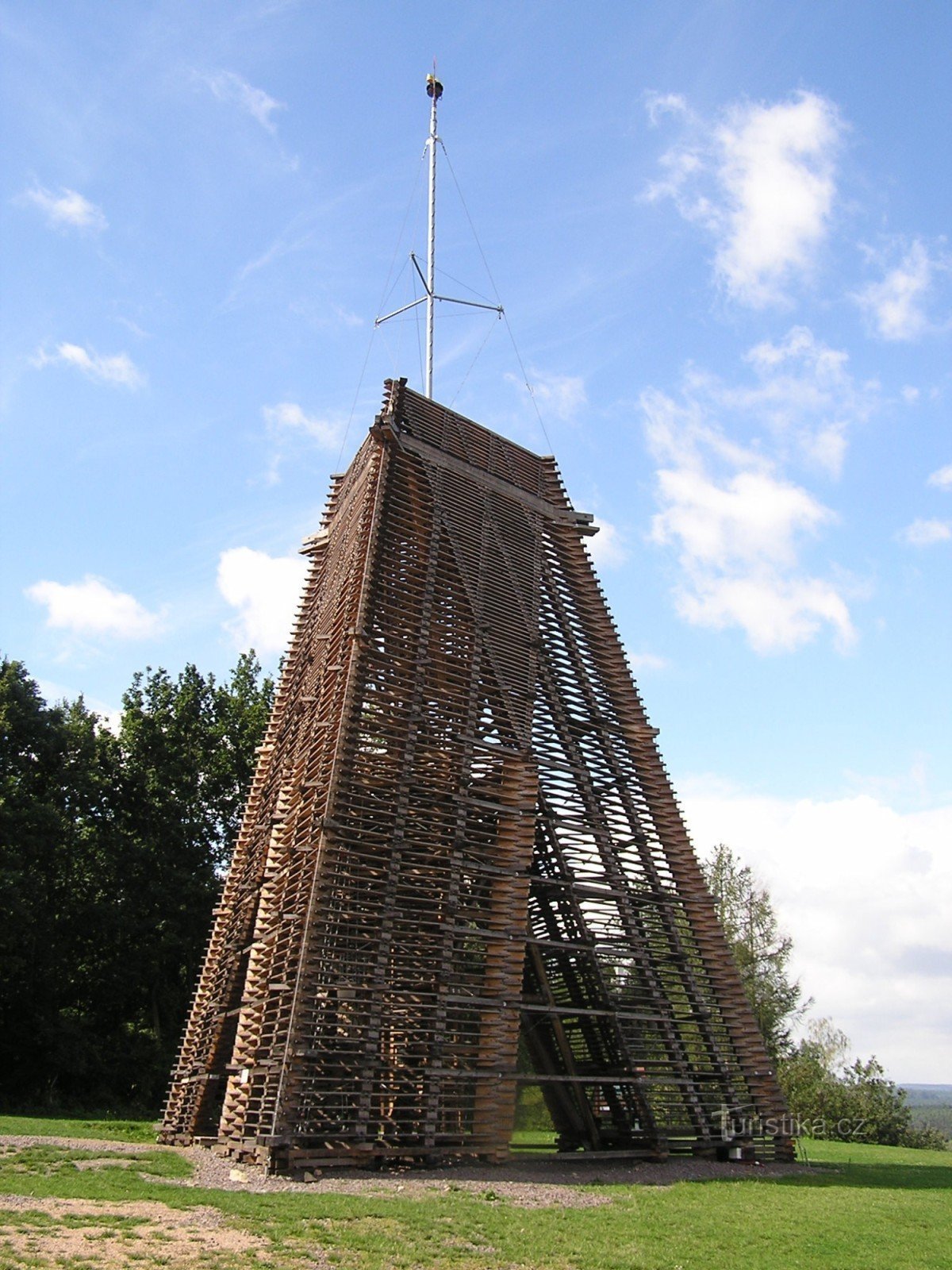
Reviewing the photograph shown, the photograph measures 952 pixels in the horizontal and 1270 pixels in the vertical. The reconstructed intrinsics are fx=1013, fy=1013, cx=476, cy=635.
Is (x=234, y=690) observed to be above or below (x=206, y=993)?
above

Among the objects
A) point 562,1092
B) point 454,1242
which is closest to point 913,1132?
point 562,1092

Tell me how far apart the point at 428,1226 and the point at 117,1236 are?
299 centimetres

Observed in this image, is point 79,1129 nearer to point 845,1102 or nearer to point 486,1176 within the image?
point 486,1176

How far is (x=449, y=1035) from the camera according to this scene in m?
16.2

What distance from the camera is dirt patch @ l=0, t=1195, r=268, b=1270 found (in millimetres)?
8148

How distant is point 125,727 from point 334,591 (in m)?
16.8

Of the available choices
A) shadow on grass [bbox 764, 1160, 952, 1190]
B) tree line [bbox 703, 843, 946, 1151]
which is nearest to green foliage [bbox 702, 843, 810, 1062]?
tree line [bbox 703, 843, 946, 1151]

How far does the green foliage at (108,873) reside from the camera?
2855cm

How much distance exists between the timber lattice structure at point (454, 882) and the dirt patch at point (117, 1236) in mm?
3769

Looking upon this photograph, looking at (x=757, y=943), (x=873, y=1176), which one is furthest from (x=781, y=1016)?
(x=873, y=1176)

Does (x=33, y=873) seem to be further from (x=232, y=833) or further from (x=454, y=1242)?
(x=454, y=1242)

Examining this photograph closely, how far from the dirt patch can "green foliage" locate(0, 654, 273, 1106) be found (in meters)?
17.0

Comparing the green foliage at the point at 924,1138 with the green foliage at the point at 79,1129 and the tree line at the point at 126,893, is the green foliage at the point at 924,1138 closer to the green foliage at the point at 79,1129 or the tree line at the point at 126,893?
the tree line at the point at 126,893

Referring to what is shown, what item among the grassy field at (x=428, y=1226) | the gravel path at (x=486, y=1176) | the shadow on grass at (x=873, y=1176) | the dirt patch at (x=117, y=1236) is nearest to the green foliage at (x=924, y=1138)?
the shadow on grass at (x=873, y=1176)
